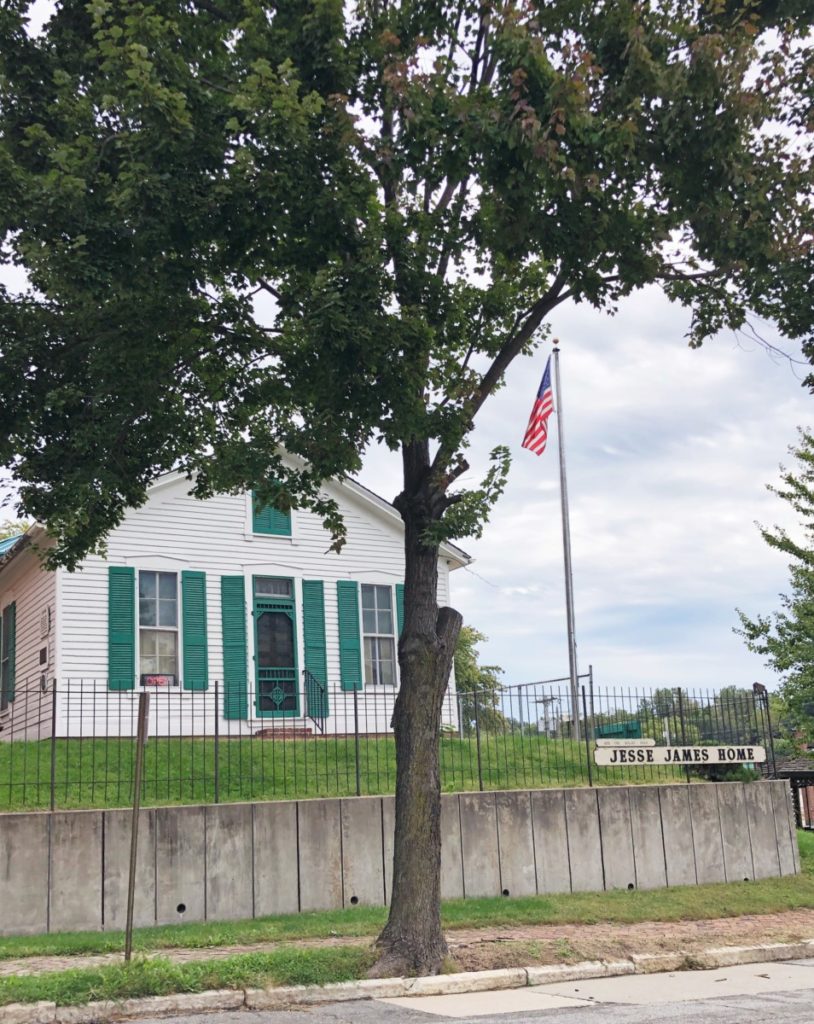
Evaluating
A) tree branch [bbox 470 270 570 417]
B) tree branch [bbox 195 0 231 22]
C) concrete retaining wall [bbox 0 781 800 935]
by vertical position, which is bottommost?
concrete retaining wall [bbox 0 781 800 935]

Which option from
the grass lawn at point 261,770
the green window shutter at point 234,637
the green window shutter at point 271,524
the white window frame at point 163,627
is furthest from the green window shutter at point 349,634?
the white window frame at point 163,627

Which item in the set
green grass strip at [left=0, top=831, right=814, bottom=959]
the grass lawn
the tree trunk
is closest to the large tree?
the tree trunk

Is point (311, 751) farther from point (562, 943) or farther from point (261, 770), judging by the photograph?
point (562, 943)

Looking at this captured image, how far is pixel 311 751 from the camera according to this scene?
55.9 ft

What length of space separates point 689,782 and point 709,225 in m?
9.33

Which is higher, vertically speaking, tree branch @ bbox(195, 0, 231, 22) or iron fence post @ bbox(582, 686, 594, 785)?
tree branch @ bbox(195, 0, 231, 22)

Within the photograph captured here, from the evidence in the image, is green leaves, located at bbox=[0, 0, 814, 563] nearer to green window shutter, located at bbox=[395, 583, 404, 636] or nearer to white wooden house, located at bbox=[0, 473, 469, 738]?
white wooden house, located at bbox=[0, 473, 469, 738]

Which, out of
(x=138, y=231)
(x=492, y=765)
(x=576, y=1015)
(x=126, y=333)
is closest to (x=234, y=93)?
(x=138, y=231)

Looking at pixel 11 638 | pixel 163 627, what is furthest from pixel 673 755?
pixel 11 638

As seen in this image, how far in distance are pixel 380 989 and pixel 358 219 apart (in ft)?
21.6

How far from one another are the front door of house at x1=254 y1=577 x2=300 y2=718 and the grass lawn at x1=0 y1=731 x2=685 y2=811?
89.4 inches

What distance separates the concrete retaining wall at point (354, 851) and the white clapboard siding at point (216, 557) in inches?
208

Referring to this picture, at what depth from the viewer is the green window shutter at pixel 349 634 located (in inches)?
858

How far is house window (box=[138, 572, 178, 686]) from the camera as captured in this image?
20000 mm
